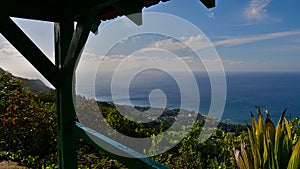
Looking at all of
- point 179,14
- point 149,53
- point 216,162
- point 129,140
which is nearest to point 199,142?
point 216,162

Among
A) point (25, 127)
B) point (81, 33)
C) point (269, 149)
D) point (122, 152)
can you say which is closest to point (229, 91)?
point (122, 152)

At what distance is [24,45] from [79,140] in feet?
10.4

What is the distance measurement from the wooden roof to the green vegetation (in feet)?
4.52

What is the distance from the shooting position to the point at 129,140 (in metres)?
4.48

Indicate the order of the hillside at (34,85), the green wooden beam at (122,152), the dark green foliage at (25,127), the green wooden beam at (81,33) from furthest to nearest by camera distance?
the hillside at (34,85)
the dark green foliage at (25,127)
the green wooden beam at (81,33)
the green wooden beam at (122,152)

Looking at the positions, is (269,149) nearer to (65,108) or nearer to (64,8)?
(65,108)

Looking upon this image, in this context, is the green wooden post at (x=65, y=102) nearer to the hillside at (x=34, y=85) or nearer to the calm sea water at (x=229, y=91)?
the calm sea water at (x=229, y=91)

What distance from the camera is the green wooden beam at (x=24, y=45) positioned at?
2.04 metres

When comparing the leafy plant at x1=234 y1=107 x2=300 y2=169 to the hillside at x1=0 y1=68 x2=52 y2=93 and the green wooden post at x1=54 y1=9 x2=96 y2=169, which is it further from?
the hillside at x1=0 y1=68 x2=52 y2=93

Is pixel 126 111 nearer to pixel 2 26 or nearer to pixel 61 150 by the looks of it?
pixel 61 150

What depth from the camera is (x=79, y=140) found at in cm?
496

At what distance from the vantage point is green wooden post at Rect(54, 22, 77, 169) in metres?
2.59

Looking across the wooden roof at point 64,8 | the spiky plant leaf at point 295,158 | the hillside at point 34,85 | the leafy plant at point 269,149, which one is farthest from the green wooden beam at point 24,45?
the hillside at point 34,85

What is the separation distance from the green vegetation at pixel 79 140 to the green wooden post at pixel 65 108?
1.21 metres
